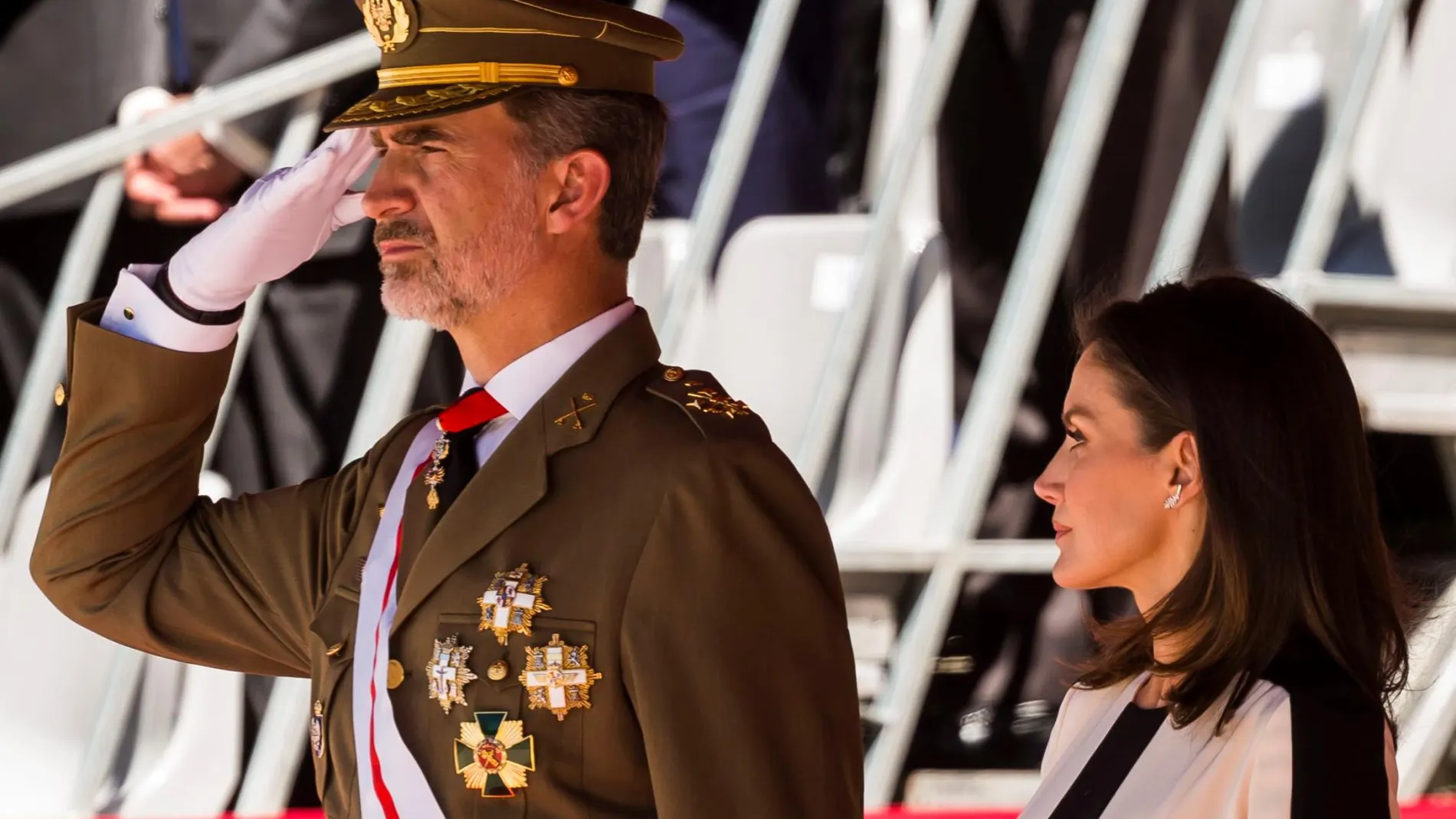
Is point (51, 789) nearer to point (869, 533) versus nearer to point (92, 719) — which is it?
point (92, 719)

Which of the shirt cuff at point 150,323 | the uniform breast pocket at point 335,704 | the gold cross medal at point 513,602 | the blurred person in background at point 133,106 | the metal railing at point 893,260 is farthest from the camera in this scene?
the metal railing at point 893,260

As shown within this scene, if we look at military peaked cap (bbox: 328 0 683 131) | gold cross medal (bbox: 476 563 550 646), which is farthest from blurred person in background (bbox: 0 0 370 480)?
gold cross medal (bbox: 476 563 550 646)

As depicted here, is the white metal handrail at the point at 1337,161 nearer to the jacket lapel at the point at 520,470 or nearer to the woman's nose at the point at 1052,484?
the woman's nose at the point at 1052,484

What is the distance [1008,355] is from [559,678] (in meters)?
2.00

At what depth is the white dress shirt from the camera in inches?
68.6

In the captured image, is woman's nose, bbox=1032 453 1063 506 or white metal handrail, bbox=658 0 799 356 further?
white metal handrail, bbox=658 0 799 356

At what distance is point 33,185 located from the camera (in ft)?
10.7

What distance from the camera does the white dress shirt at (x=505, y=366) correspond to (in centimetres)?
174

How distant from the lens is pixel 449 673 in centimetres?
163

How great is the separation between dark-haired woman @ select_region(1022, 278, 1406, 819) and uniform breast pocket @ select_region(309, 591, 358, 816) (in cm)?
70

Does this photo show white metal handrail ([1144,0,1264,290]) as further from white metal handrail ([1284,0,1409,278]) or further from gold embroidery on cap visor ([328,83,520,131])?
gold embroidery on cap visor ([328,83,520,131])

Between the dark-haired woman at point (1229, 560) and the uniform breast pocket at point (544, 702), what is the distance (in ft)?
1.61

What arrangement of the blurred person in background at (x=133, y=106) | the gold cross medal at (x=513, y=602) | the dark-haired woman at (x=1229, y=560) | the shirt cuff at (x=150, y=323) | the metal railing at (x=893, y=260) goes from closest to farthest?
the dark-haired woman at (x=1229, y=560), the gold cross medal at (x=513, y=602), the shirt cuff at (x=150, y=323), the blurred person in background at (x=133, y=106), the metal railing at (x=893, y=260)

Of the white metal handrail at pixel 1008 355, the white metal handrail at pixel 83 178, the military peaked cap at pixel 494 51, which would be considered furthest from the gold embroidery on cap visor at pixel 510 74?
the white metal handrail at pixel 1008 355
